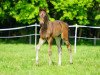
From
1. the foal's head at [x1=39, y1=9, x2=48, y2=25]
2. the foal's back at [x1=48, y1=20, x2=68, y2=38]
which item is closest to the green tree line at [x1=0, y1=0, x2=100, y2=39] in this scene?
the foal's back at [x1=48, y1=20, x2=68, y2=38]

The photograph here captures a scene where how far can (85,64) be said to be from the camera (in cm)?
1501

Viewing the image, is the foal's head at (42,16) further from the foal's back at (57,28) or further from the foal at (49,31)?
the foal's back at (57,28)

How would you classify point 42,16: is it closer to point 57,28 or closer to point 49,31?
point 49,31

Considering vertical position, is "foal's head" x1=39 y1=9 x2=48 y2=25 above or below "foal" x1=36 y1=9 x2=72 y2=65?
above

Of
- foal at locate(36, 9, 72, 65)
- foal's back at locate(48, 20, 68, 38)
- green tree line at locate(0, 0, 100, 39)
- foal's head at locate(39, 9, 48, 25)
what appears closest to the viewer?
foal's head at locate(39, 9, 48, 25)

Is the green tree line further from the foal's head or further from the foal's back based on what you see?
the foal's head

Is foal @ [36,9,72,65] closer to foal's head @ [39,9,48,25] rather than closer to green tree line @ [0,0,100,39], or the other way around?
foal's head @ [39,9,48,25]

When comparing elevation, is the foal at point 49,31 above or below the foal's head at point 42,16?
below

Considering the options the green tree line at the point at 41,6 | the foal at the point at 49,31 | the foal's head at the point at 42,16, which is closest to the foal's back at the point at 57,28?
the foal at the point at 49,31

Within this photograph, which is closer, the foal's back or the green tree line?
the foal's back

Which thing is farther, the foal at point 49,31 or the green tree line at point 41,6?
the green tree line at point 41,6

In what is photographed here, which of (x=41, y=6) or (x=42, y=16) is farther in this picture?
(x=41, y=6)

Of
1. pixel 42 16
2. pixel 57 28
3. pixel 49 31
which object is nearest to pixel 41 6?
pixel 57 28

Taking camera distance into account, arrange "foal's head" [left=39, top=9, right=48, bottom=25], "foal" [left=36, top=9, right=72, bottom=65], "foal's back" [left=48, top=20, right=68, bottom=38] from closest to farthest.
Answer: "foal's head" [left=39, top=9, right=48, bottom=25]
"foal" [left=36, top=9, right=72, bottom=65]
"foal's back" [left=48, top=20, right=68, bottom=38]
